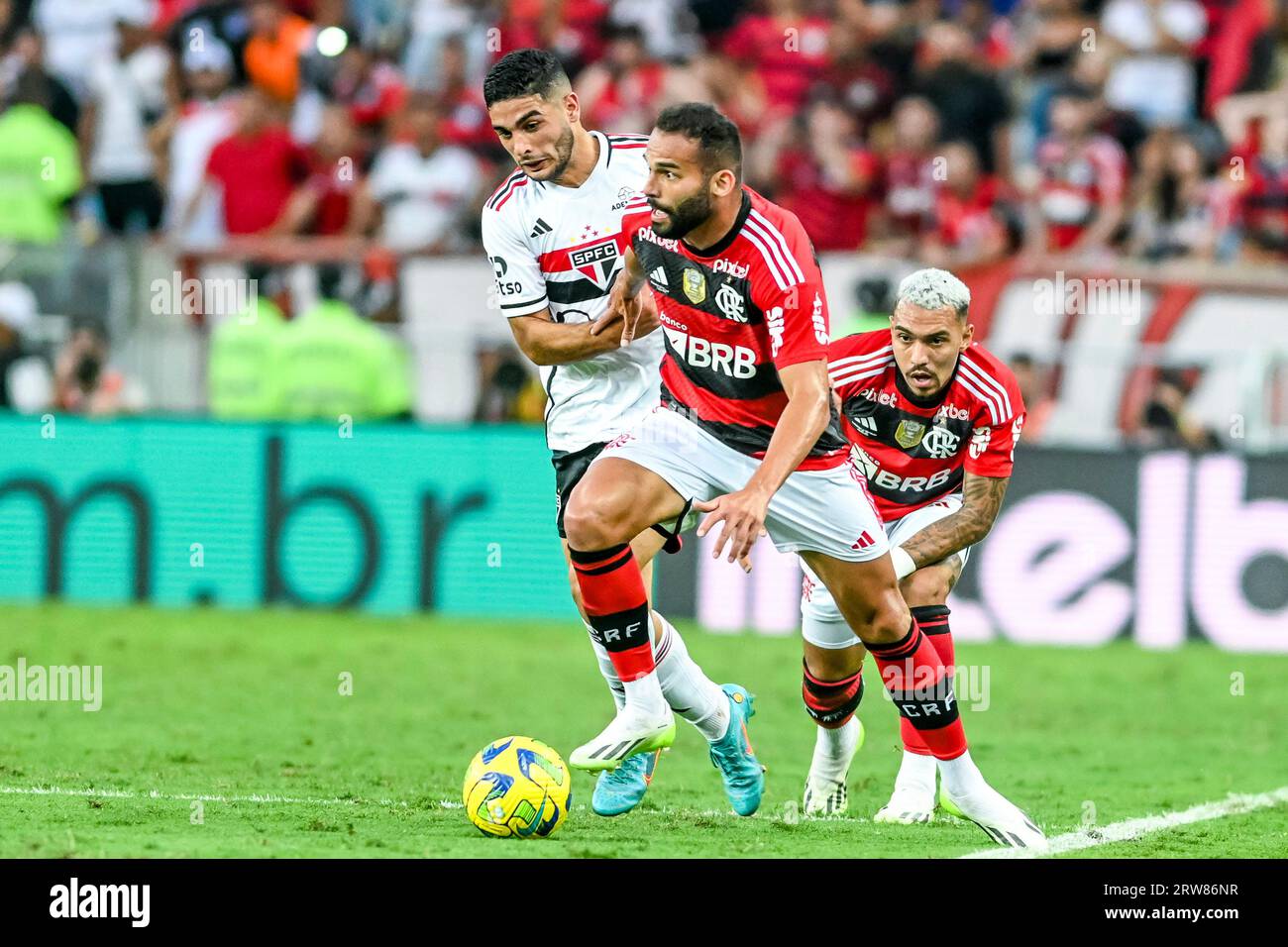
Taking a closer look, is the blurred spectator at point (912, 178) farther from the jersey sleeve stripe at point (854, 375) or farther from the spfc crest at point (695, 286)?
the spfc crest at point (695, 286)

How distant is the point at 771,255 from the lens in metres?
7.22

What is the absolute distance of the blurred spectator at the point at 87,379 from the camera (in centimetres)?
1561

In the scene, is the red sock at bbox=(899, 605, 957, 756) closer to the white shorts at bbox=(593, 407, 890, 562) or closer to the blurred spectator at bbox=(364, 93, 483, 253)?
the white shorts at bbox=(593, 407, 890, 562)

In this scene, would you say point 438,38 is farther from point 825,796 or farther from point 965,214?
point 825,796

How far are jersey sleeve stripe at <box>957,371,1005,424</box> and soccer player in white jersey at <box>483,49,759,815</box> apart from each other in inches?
51.3

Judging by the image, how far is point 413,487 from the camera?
1483 centimetres

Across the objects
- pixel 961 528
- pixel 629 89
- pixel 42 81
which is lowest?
pixel 961 528

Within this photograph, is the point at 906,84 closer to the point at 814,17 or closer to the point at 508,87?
the point at 814,17

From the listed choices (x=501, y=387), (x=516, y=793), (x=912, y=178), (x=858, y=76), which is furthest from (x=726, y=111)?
(x=516, y=793)

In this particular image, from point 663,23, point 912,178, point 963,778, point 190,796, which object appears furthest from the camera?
point 663,23

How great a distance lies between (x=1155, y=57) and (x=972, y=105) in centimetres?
178

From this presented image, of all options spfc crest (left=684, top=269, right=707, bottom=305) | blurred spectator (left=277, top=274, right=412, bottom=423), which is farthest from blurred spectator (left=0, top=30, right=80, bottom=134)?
spfc crest (left=684, top=269, right=707, bottom=305)

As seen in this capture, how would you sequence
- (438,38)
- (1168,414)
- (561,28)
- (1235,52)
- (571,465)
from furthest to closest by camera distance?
1. (438,38)
2. (561,28)
3. (1235,52)
4. (1168,414)
5. (571,465)
